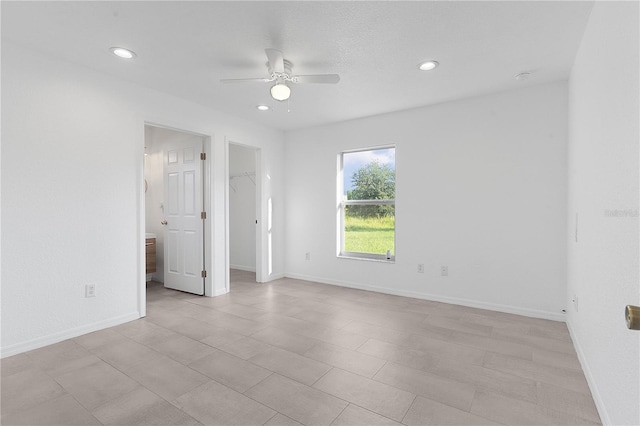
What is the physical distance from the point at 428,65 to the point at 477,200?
5.73 feet

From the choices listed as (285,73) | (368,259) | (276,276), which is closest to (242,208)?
(276,276)

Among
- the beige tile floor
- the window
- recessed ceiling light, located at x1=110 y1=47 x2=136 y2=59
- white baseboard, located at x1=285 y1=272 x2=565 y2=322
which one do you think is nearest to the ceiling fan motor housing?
recessed ceiling light, located at x1=110 y1=47 x2=136 y2=59

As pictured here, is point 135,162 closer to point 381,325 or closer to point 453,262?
point 381,325

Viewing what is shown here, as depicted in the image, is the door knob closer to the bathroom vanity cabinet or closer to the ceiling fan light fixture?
the ceiling fan light fixture

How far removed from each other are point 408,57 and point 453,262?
2.49 m

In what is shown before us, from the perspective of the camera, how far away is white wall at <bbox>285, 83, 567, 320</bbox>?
336cm

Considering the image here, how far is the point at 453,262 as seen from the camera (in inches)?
155

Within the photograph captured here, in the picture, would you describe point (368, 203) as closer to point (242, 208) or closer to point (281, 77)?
point (281, 77)

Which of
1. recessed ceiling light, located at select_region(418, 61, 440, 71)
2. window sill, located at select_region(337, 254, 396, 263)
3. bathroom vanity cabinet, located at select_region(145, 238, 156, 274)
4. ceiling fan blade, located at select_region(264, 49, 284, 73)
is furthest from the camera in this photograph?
bathroom vanity cabinet, located at select_region(145, 238, 156, 274)

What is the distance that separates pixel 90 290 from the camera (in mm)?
3000

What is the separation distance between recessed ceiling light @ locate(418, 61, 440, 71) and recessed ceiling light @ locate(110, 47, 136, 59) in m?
2.57

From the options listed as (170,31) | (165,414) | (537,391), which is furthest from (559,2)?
(165,414)

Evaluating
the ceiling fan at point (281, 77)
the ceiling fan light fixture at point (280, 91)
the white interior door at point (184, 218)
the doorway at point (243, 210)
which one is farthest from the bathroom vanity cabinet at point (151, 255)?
the ceiling fan light fixture at point (280, 91)

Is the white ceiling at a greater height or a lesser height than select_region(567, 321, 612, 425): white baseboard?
greater
